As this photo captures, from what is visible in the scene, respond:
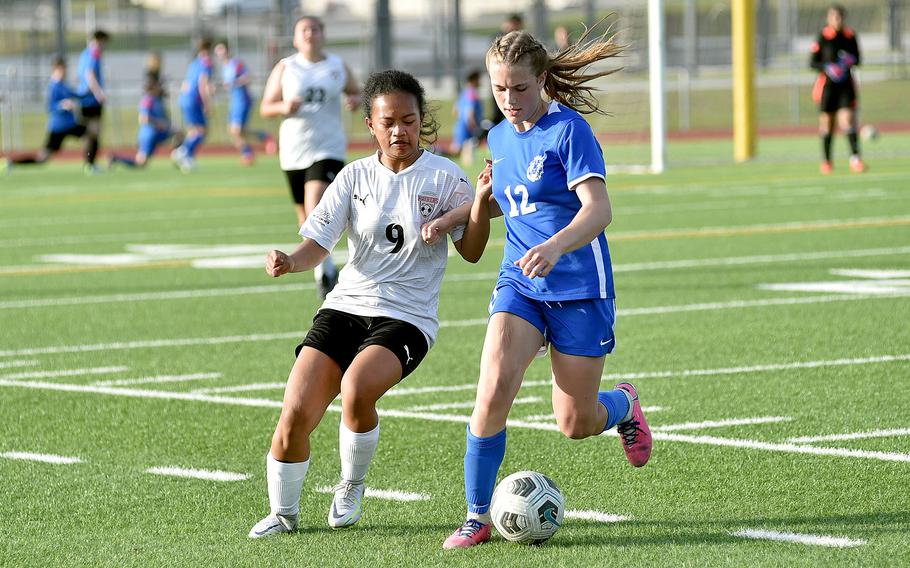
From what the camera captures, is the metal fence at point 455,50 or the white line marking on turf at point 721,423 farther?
the metal fence at point 455,50

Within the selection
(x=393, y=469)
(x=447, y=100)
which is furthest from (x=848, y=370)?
(x=447, y=100)

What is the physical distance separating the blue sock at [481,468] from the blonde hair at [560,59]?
1285 mm

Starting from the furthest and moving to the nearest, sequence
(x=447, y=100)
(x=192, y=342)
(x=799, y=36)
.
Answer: (x=799, y=36), (x=447, y=100), (x=192, y=342)

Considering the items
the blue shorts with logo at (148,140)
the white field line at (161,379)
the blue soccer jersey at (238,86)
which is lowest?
the white field line at (161,379)

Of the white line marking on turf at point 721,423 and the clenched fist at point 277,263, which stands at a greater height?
the clenched fist at point 277,263

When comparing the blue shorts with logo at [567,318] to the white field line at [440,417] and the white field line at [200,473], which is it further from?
the white field line at [200,473]

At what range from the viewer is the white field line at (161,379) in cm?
853

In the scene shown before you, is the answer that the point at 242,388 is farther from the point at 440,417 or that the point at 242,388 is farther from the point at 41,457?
the point at 41,457

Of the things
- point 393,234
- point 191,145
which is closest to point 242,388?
point 393,234

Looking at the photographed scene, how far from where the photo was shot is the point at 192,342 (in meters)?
9.98

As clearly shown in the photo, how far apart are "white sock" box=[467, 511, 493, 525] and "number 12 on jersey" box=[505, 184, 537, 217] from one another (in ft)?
3.56

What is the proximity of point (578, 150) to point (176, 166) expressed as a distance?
94.7 feet

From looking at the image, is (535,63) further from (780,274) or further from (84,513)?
(780,274)

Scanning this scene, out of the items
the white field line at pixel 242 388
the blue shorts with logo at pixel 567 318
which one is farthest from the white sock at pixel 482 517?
the white field line at pixel 242 388
